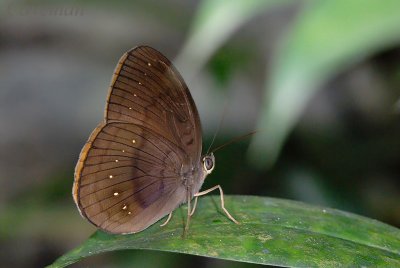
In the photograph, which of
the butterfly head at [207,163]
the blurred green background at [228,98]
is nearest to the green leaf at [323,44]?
the blurred green background at [228,98]

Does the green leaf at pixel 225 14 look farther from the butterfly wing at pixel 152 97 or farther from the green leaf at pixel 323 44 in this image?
the butterfly wing at pixel 152 97

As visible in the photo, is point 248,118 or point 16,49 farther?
point 16,49

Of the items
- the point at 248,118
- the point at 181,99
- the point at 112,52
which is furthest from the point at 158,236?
the point at 112,52

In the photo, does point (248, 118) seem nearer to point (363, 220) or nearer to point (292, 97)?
point (363, 220)

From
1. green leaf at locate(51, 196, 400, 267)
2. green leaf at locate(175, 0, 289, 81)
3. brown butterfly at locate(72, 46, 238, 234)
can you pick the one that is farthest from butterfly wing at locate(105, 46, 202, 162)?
green leaf at locate(175, 0, 289, 81)

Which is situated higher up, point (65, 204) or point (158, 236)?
point (158, 236)

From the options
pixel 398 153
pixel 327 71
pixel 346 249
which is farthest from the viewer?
pixel 398 153

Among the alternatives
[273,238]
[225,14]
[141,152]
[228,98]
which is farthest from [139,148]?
[228,98]
